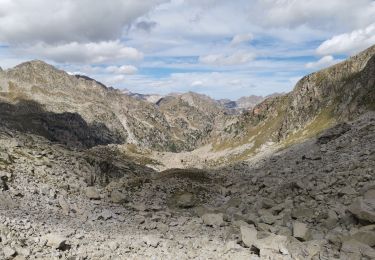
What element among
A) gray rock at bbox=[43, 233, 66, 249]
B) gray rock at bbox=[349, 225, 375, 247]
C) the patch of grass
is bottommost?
gray rock at bbox=[349, 225, 375, 247]

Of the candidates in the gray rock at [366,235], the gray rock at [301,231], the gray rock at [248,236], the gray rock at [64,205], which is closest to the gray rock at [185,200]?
the gray rock at [64,205]

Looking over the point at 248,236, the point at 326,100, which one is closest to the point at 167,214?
the point at 248,236

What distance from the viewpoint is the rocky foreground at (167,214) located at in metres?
20.9

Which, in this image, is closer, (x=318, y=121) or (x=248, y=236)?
(x=248, y=236)

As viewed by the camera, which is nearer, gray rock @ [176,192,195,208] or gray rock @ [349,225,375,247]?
gray rock @ [349,225,375,247]

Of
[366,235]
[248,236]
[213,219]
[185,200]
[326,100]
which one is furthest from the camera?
[326,100]

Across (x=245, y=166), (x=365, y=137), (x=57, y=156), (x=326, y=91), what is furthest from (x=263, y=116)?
(x=57, y=156)

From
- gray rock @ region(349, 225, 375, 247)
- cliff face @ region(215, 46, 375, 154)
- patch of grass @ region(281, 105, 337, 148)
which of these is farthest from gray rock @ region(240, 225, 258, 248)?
patch of grass @ region(281, 105, 337, 148)

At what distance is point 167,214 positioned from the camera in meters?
30.3

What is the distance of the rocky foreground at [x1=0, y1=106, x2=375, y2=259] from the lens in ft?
68.6

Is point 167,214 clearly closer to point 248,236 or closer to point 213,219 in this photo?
point 213,219

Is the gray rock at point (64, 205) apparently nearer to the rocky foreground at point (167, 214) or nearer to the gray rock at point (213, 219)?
the rocky foreground at point (167, 214)

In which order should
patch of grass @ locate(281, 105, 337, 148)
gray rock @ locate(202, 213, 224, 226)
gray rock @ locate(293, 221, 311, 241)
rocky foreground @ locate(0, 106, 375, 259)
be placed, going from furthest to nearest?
patch of grass @ locate(281, 105, 337, 148) → gray rock @ locate(202, 213, 224, 226) → gray rock @ locate(293, 221, 311, 241) → rocky foreground @ locate(0, 106, 375, 259)

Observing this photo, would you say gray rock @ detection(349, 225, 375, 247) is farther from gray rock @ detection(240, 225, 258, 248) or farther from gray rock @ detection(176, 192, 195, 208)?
gray rock @ detection(176, 192, 195, 208)
